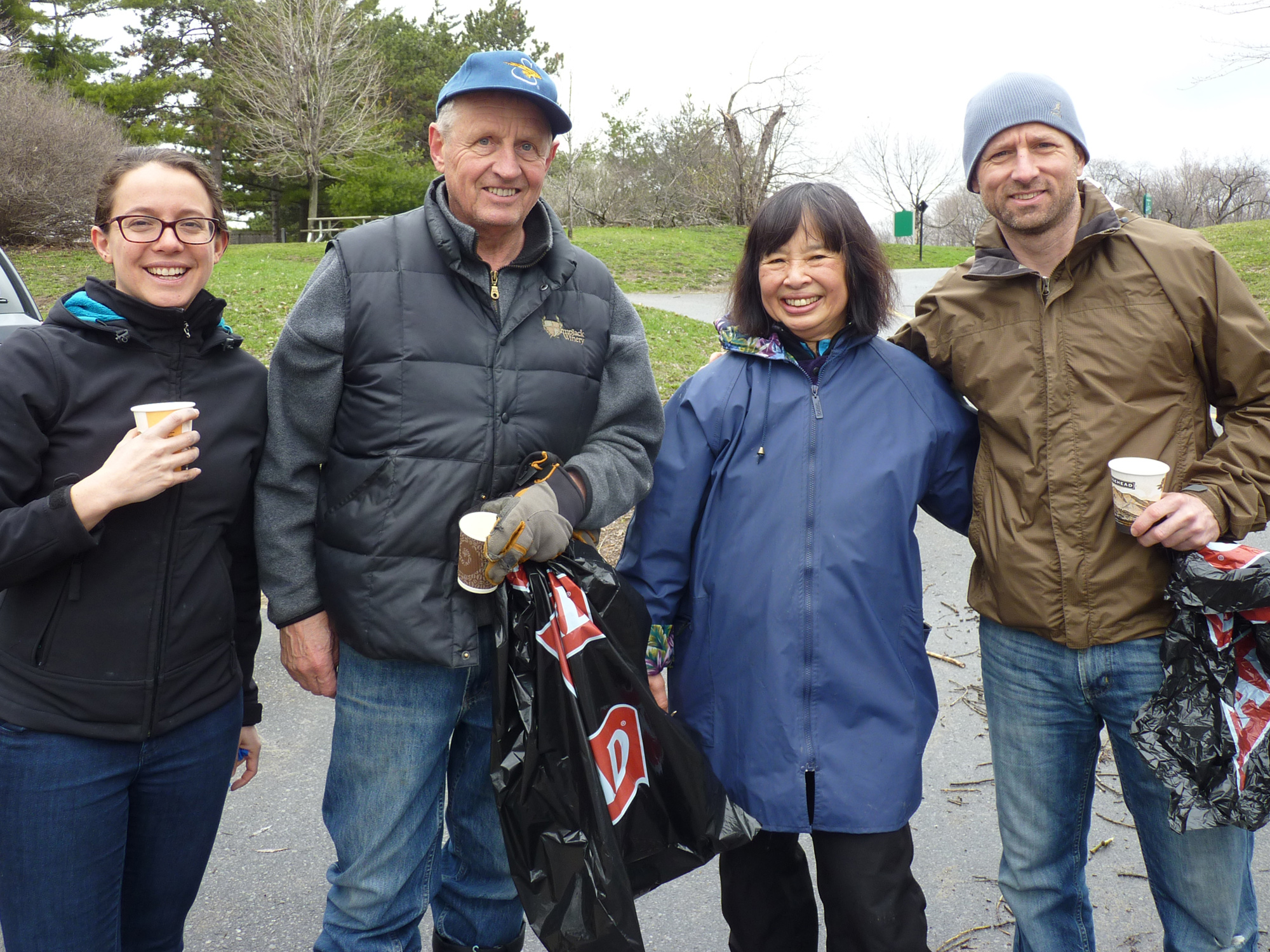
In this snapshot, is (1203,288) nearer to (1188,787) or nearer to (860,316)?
(860,316)

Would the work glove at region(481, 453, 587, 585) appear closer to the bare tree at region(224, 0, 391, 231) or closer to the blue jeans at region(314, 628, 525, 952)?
the blue jeans at region(314, 628, 525, 952)

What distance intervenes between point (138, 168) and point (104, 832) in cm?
140

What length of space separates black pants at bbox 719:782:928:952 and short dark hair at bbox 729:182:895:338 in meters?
1.28

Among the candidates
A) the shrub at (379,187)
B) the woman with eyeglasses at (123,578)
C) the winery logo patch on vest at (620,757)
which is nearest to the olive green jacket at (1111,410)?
the winery logo patch on vest at (620,757)

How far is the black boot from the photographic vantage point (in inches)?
97.8

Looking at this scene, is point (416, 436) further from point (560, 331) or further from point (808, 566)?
point (808, 566)

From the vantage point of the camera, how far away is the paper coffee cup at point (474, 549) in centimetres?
197

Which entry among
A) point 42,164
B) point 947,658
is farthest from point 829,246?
point 42,164

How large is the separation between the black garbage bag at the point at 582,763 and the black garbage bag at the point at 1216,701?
97 centimetres

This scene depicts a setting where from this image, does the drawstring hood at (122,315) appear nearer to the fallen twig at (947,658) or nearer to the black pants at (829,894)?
the black pants at (829,894)

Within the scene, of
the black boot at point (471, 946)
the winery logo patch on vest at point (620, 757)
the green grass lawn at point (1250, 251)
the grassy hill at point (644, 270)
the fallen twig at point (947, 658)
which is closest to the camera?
the winery logo patch on vest at point (620, 757)

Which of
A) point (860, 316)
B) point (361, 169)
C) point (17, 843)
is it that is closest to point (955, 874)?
point (860, 316)

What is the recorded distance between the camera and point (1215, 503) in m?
2.06

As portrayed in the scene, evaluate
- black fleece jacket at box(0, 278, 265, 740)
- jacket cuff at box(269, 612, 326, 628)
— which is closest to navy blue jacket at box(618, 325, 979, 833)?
jacket cuff at box(269, 612, 326, 628)
